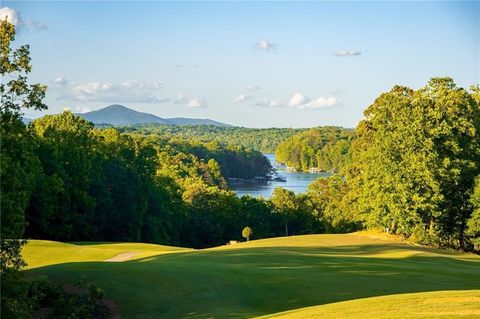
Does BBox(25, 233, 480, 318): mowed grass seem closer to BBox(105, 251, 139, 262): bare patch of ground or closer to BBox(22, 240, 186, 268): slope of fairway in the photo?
BBox(105, 251, 139, 262): bare patch of ground

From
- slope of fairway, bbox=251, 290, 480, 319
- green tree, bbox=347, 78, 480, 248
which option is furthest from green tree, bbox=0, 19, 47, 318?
green tree, bbox=347, 78, 480, 248

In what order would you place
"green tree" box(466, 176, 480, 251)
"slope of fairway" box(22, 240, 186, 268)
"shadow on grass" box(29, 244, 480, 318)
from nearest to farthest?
1. "shadow on grass" box(29, 244, 480, 318)
2. "slope of fairway" box(22, 240, 186, 268)
3. "green tree" box(466, 176, 480, 251)

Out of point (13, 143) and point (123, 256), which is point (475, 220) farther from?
point (13, 143)

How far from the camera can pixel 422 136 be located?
48.1m

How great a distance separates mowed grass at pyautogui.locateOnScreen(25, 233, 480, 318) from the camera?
20.8m

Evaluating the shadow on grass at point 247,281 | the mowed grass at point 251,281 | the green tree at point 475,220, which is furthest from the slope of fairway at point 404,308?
the green tree at point 475,220

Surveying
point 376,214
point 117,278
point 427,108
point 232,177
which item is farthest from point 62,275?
point 232,177

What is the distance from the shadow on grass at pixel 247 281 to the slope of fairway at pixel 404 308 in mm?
2374

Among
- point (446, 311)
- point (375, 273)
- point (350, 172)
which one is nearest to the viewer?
point (446, 311)

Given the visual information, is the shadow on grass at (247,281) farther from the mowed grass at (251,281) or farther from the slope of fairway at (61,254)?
the slope of fairway at (61,254)

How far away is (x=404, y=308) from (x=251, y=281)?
8624 millimetres

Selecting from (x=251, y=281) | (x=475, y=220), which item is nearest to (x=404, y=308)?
(x=251, y=281)

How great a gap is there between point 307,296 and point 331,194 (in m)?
63.5

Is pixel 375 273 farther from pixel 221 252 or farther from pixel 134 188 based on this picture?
pixel 134 188
